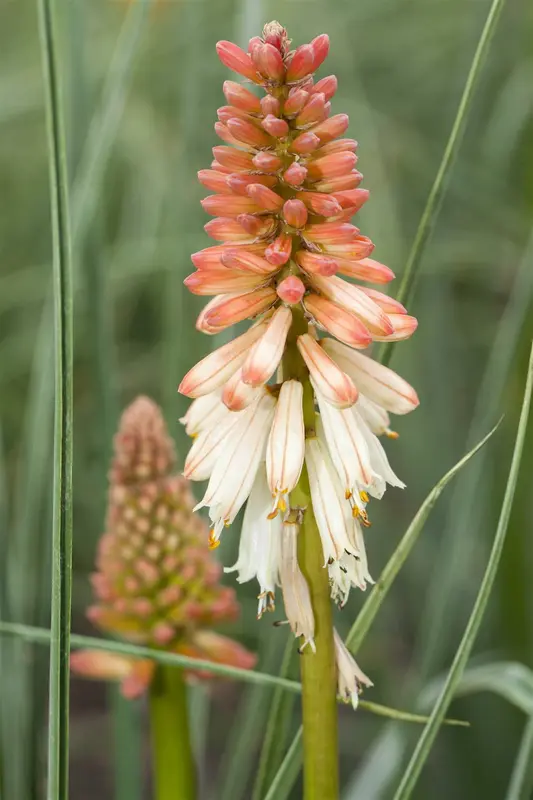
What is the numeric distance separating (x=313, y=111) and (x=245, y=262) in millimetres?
165

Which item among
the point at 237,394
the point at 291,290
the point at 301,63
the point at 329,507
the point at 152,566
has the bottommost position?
the point at 152,566

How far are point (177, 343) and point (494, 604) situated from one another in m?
1.15

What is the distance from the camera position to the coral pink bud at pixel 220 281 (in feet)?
3.03

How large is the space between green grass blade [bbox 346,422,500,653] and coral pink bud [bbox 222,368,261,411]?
0.20 m

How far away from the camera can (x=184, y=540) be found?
1.49m

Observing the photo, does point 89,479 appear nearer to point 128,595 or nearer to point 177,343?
point 177,343

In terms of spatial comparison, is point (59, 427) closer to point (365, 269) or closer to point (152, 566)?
point (365, 269)

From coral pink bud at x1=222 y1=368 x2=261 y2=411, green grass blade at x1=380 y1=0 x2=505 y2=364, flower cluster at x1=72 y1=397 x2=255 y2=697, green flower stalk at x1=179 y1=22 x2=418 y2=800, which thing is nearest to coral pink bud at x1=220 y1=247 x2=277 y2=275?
green flower stalk at x1=179 y1=22 x2=418 y2=800

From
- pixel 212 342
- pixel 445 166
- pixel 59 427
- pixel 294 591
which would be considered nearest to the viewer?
pixel 59 427

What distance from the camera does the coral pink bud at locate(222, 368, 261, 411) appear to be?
0.89 meters

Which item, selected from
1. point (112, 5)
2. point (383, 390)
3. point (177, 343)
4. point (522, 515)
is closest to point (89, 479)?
point (177, 343)

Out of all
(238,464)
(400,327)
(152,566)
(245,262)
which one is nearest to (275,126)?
(245,262)

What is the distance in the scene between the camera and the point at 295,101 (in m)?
0.88

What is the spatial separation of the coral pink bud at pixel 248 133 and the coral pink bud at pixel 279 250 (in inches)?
3.9
